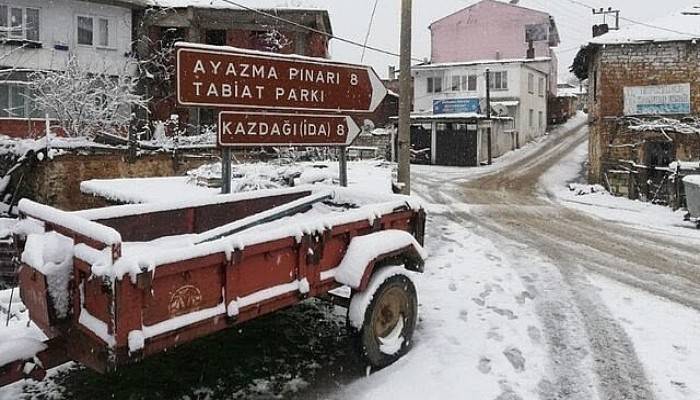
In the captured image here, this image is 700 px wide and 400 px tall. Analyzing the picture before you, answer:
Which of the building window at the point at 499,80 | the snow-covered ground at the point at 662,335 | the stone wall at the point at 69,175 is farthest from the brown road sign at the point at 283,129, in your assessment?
the building window at the point at 499,80

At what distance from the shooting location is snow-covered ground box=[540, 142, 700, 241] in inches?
512

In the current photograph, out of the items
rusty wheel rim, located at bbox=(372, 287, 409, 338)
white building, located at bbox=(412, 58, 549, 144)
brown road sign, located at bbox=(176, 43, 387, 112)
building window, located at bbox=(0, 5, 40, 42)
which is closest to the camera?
rusty wheel rim, located at bbox=(372, 287, 409, 338)

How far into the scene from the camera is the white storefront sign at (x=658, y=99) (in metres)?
20.2

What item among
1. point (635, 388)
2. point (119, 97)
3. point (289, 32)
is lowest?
point (635, 388)

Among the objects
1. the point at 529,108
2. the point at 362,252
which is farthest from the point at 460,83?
the point at 362,252

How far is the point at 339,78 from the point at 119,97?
18.2m

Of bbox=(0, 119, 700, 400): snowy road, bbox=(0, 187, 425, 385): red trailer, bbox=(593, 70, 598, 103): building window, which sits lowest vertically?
bbox=(0, 119, 700, 400): snowy road

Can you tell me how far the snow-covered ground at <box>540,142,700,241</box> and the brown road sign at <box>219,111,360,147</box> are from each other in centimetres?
864

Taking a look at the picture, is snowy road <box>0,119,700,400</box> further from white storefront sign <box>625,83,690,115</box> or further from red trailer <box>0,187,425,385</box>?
white storefront sign <box>625,83,690,115</box>

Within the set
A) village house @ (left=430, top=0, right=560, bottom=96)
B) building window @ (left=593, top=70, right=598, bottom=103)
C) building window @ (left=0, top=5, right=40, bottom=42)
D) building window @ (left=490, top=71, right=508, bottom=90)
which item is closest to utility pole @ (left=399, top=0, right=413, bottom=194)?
building window @ (left=593, top=70, right=598, bottom=103)

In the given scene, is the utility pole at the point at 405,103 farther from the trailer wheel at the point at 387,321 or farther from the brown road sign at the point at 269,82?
the trailer wheel at the point at 387,321

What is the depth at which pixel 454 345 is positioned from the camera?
5.58m

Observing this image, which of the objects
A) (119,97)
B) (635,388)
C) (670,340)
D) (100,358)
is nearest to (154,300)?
(100,358)

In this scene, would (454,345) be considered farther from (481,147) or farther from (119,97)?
(481,147)
